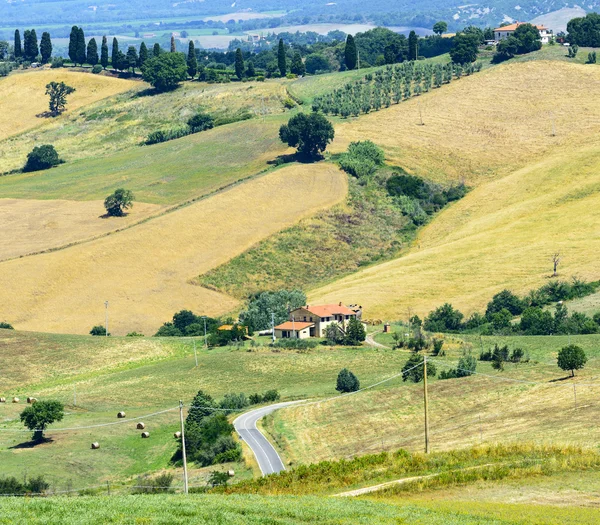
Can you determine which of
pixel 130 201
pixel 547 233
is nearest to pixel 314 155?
pixel 130 201

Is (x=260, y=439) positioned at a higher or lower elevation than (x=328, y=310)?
higher

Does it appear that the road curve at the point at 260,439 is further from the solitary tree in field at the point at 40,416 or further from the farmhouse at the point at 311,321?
the farmhouse at the point at 311,321

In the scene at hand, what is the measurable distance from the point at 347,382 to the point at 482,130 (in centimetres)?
10602

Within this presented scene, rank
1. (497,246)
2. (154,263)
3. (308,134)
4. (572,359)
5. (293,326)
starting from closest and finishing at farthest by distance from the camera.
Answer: (572,359) → (293,326) → (497,246) → (154,263) → (308,134)

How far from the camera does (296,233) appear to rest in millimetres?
151125

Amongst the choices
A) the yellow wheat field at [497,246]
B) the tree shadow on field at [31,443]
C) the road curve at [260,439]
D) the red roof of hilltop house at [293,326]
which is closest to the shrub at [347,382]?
the road curve at [260,439]

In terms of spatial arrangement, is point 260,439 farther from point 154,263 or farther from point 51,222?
point 51,222

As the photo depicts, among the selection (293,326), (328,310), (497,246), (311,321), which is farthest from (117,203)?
(293,326)

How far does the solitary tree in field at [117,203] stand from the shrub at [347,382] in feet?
237

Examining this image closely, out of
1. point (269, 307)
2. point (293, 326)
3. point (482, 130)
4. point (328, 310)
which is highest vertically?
point (482, 130)

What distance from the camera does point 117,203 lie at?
157 metres

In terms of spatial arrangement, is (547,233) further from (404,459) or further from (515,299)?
(404,459)

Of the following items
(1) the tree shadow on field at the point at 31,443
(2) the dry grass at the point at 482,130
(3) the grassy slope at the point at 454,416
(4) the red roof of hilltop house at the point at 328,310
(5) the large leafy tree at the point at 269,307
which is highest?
(2) the dry grass at the point at 482,130

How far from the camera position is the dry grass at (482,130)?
176 m
